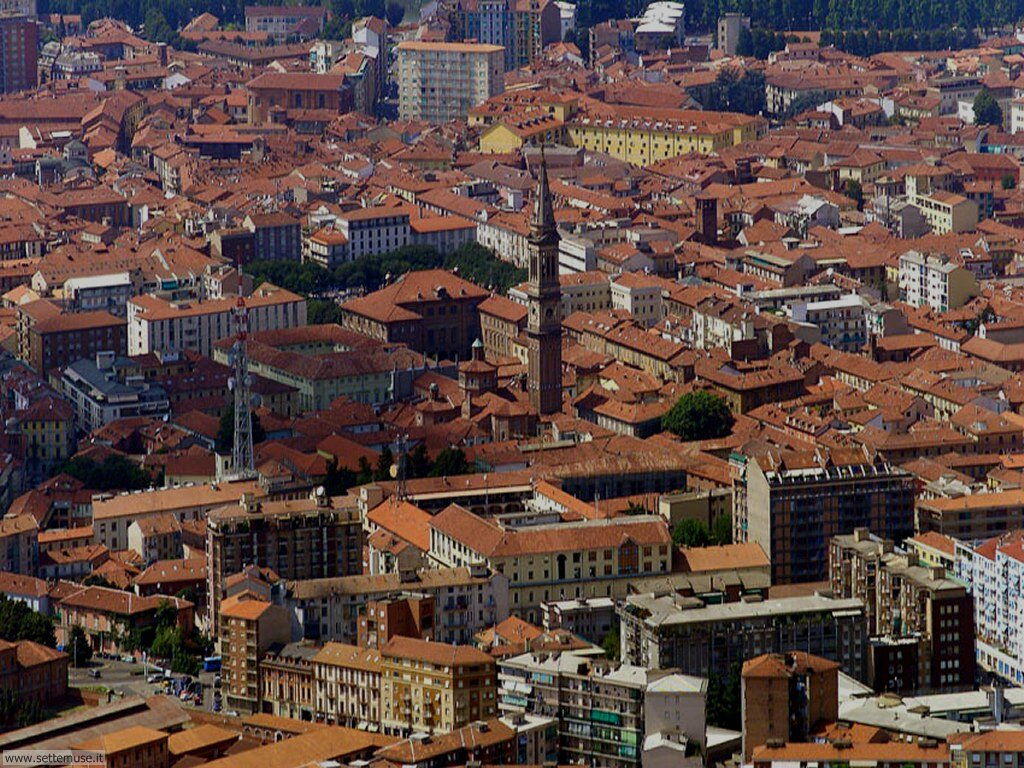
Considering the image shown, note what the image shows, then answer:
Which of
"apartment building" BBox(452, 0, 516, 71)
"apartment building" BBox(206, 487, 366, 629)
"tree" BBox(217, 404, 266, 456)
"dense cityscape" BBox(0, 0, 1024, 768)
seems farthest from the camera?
"apartment building" BBox(452, 0, 516, 71)

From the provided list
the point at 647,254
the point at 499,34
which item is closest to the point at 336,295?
the point at 647,254

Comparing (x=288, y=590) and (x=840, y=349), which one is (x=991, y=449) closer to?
(x=840, y=349)

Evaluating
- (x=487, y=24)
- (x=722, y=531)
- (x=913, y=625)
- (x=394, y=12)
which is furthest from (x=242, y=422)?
(x=394, y=12)

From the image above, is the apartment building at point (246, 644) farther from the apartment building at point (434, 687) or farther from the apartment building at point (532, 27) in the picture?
the apartment building at point (532, 27)

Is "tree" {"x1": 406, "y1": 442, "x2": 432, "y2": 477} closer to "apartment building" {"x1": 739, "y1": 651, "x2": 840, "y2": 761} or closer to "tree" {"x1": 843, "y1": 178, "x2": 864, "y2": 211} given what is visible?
"apartment building" {"x1": 739, "y1": 651, "x2": 840, "y2": 761}

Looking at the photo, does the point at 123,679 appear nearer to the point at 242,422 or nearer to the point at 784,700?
the point at 242,422

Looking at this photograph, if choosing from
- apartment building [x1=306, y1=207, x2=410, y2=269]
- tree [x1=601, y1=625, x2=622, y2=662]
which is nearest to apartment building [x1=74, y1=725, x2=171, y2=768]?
tree [x1=601, y1=625, x2=622, y2=662]
